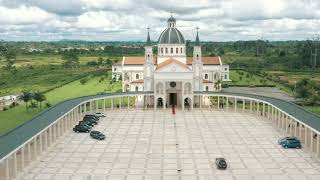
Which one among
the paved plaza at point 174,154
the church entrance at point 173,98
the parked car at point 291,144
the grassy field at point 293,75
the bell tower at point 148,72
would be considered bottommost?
the paved plaza at point 174,154

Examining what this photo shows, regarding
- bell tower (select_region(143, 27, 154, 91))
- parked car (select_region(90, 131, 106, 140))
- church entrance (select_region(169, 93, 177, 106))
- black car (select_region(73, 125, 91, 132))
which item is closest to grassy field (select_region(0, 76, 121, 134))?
black car (select_region(73, 125, 91, 132))

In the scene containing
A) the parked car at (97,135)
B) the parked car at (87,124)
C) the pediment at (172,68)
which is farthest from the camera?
the pediment at (172,68)

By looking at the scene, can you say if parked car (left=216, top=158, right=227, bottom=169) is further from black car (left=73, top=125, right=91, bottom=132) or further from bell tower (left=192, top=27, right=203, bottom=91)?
bell tower (left=192, top=27, right=203, bottom=91)

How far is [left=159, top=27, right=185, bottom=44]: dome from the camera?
244ft

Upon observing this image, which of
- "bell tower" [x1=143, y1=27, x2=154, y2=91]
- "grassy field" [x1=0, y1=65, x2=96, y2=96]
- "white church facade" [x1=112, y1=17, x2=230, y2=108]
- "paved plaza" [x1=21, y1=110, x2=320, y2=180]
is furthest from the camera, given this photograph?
"grassy field" [x1=0, y1=65, x2=96, y2=96]

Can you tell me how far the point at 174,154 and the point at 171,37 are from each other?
127ft

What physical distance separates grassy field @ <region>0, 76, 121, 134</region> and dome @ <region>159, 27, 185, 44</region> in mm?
17286

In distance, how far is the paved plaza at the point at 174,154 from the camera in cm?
3222

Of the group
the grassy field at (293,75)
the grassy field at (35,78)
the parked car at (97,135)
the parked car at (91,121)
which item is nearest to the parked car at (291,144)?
the parked car at (97,135)

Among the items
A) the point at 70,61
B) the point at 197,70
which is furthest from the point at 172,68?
the point at 70,61

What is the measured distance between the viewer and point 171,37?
2928 inches

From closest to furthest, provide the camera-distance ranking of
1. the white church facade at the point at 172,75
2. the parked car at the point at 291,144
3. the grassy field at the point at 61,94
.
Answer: the parked car at the point at 291,144 < the grassy field at the point at 61,94 < the white church facade at the point at 172,75

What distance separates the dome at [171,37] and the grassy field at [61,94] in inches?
681

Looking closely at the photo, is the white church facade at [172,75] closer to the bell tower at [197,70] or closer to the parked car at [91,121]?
the bell tower at [197,70]
